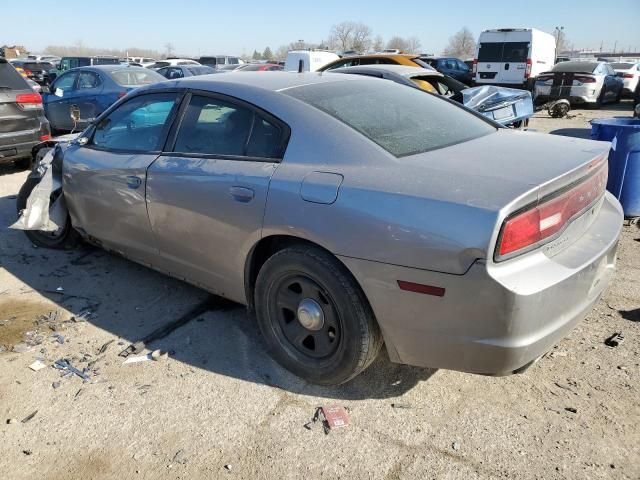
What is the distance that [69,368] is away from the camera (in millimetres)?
3062

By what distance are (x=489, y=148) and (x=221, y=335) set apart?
6.56 ft

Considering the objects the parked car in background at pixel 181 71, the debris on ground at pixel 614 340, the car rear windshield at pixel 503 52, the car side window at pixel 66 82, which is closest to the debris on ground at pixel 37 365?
the debris on ground at pixel 614 340

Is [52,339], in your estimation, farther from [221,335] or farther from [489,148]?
[489,148]

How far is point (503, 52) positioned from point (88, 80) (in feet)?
43.5

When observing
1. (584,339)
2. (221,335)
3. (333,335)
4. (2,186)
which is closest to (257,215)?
(333,335)

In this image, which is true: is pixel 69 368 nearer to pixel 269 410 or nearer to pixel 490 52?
pixel 269 410

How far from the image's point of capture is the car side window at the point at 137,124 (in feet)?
11.6

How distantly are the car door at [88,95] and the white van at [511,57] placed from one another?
1290cm

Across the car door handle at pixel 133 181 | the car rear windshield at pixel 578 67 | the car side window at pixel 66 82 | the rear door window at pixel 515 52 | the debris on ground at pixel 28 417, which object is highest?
the rear door window at pixel 515 52

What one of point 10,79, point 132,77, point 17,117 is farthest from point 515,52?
point 17,117

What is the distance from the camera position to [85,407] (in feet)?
8.95

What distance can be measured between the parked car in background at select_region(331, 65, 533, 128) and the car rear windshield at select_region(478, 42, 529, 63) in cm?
1027

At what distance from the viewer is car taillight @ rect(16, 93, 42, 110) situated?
281 inches

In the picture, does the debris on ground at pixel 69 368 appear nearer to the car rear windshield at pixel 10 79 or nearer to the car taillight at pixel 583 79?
the car rear windshield at pixel 10 79
